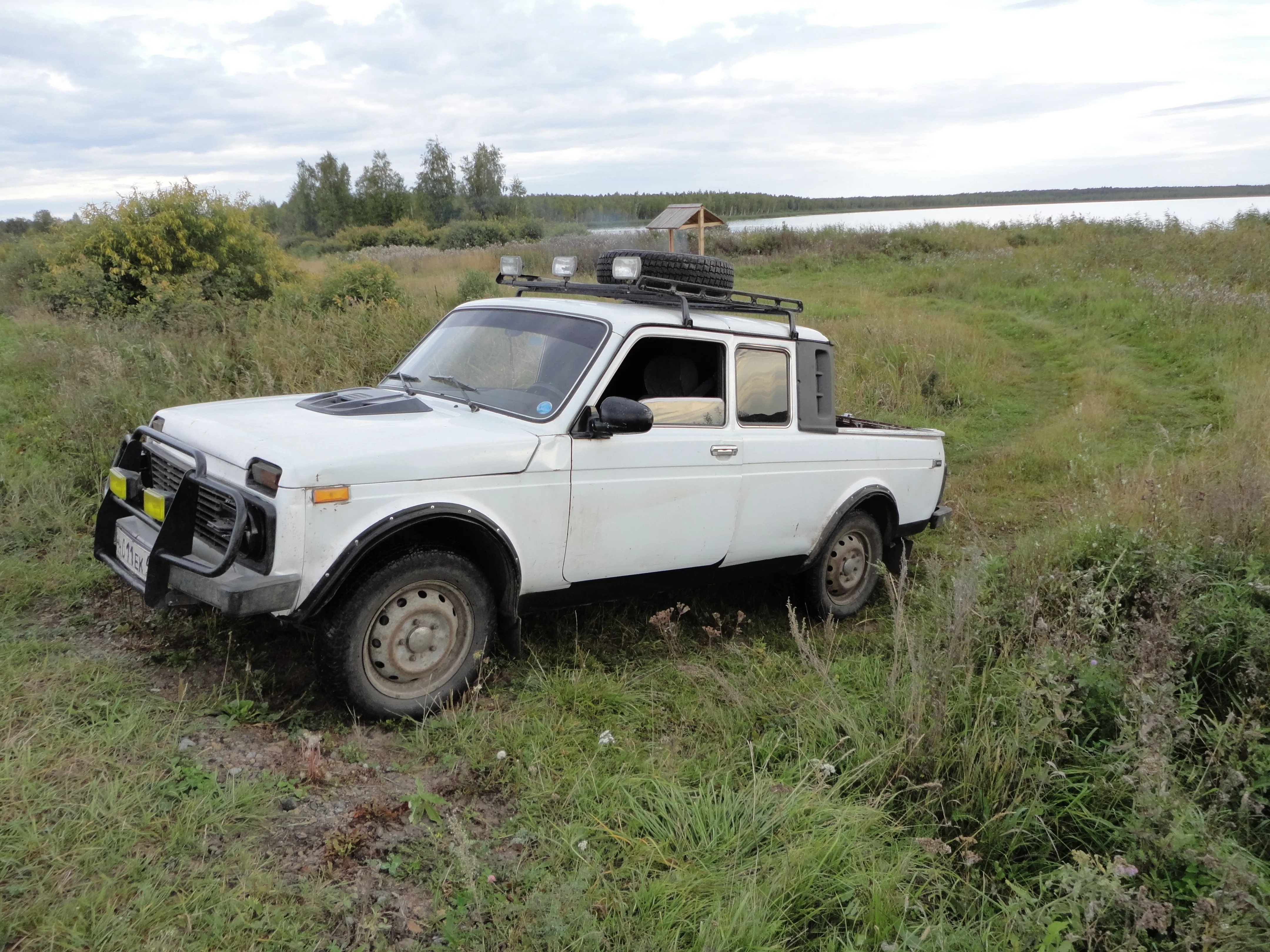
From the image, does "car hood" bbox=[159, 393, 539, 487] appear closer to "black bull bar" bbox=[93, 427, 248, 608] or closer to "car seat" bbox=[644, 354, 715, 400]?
"black bull bar" bbox=[93, 427, 248, 608]

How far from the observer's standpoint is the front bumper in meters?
3.23

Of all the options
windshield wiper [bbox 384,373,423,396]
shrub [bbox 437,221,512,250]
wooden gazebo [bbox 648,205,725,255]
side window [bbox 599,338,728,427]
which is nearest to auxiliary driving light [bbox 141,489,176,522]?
windshield wiper [bbox 384,373,423,396]

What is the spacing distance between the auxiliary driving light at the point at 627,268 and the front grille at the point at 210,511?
7.52ft

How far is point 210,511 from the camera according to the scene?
11.9 feet

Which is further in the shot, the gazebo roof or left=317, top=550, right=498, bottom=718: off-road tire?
the gazebo roof

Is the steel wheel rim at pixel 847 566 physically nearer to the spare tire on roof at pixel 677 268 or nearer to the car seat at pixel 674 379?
the car seat at pixel 674 379

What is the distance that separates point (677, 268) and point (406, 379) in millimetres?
1677

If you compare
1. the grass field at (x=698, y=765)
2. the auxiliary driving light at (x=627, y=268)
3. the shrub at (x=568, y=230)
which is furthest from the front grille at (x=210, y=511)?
the shrub at (x=568, y=230)

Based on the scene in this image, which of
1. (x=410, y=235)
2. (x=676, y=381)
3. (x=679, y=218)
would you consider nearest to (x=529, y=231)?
(x=410, y=235)

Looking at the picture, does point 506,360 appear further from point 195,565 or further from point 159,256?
point 159,256

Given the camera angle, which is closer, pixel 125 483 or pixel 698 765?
pixel 698 765

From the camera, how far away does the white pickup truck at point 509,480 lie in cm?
341

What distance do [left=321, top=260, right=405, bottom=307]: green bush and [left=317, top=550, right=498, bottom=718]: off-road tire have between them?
339 inches

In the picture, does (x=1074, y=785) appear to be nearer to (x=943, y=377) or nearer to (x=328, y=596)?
(x=328, y=596)
